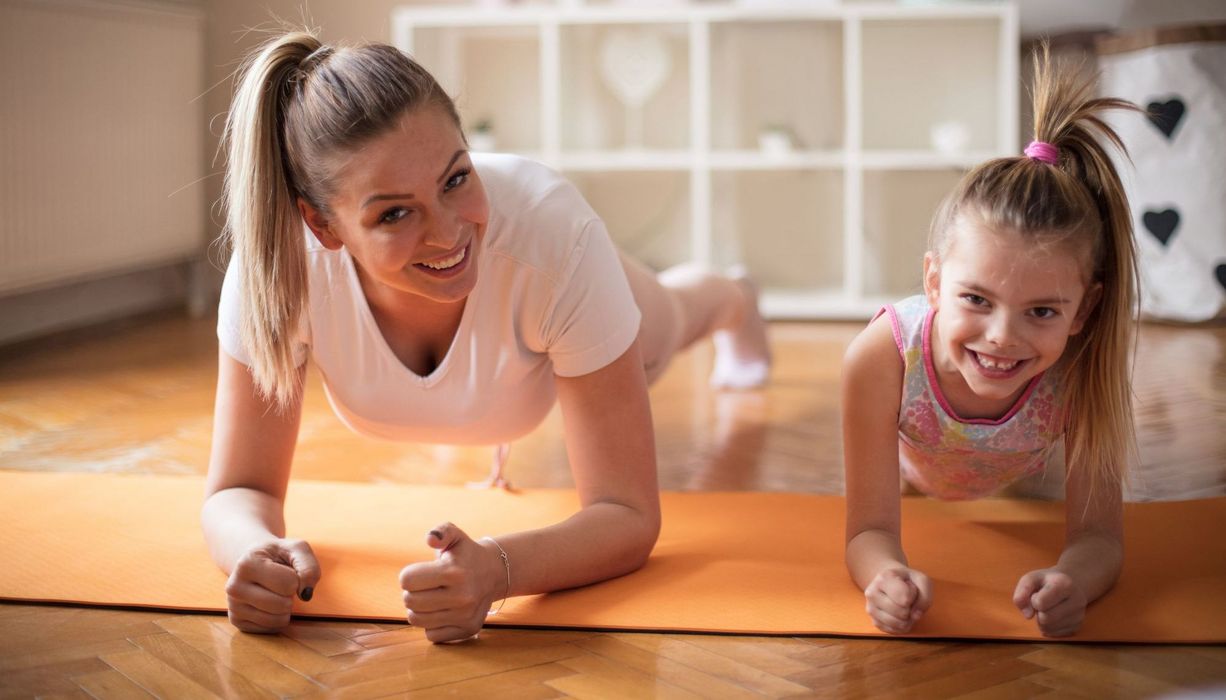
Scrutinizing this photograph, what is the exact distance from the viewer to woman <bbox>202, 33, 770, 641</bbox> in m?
1.31

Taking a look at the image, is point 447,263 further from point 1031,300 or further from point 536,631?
point 1031,300

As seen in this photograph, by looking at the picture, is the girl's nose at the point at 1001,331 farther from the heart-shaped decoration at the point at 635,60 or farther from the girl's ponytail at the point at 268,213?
the heart-shaped decoration at the point at 635,60

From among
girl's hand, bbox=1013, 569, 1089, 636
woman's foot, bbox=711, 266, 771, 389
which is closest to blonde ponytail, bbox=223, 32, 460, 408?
girl's hand, bbox=1013, 569, 1089, 636

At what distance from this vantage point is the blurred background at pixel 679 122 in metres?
3.44

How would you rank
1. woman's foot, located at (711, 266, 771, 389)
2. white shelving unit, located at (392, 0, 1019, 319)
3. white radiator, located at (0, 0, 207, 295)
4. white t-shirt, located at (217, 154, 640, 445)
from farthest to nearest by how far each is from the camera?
white shelving unit, located at (392, 0, 1019, 319) < white radiator, located at (0, 0, 207, 295) < woman's foot, located at (711, 266, 771, 389) < white t-shirt, located at (217, 154, 640, 445)

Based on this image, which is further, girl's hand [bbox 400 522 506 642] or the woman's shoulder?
the woman's shoulder

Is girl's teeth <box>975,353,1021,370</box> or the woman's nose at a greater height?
the woman's nose

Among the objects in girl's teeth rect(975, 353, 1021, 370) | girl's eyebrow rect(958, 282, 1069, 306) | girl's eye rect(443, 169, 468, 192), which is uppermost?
girl's eye rect(443, 169, 468, 192)

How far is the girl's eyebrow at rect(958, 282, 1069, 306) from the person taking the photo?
4.27 feet

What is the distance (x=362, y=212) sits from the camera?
1329 millimetres

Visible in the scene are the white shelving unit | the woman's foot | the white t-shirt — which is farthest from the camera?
the white shelving unit

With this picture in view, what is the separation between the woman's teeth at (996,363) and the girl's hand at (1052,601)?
219mm

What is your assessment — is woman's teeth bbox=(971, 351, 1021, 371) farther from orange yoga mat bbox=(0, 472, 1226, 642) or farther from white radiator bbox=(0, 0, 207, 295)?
white radiator bbox=(0, 0, 207, 295)

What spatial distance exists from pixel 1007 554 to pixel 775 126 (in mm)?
2675
